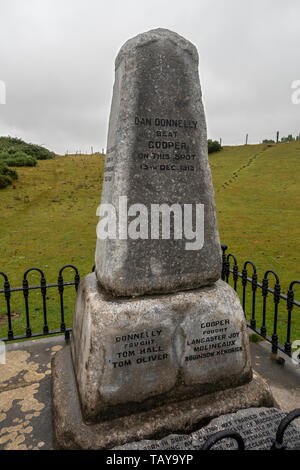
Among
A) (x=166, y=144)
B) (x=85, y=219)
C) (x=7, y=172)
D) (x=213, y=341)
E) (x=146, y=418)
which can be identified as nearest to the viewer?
(x=146, y=418)

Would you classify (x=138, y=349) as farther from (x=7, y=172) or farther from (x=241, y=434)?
(x=7, y=172)

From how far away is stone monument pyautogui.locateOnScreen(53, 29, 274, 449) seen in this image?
2576 mm

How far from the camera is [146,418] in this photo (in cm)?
263

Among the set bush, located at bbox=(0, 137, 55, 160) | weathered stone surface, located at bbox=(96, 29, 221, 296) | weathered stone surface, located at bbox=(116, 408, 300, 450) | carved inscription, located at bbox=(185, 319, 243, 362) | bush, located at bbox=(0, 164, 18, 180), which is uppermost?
bush, located at bbox=(0, 137, 55, 160)

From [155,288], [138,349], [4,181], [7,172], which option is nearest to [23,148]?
[7,172]

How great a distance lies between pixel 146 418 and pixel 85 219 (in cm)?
1299

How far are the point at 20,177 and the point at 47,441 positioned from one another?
898 inches

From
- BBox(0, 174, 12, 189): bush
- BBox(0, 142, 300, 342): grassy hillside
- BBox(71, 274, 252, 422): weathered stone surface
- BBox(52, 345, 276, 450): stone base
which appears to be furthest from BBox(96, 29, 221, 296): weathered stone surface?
BBox(0, 174, 12, 189): bush

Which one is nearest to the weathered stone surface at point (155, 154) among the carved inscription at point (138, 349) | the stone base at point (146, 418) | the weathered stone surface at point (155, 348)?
the weathered stone surface at point (155, 348)

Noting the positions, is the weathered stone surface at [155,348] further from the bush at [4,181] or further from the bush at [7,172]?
the bush at [7,172]

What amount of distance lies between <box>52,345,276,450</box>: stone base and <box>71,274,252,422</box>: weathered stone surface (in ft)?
0.23

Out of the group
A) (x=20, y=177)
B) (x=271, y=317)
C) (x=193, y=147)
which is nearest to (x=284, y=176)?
(x=20, y=177)

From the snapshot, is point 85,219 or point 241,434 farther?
point 85,219

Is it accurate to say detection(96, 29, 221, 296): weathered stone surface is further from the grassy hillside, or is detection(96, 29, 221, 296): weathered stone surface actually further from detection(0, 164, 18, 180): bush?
detection(0, 164, 18, 180): bush
